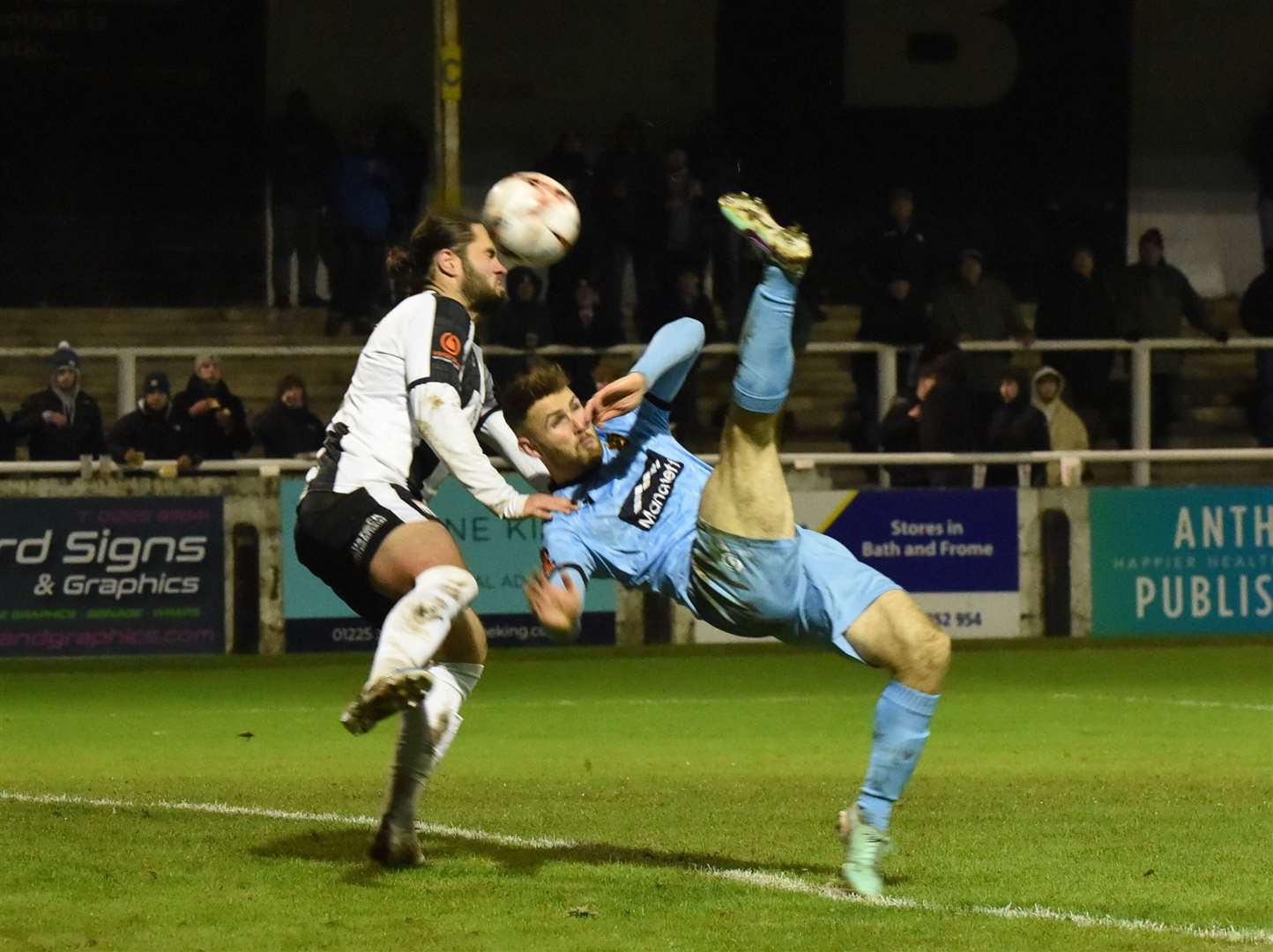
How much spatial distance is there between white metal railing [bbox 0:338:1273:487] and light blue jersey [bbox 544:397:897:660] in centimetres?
915

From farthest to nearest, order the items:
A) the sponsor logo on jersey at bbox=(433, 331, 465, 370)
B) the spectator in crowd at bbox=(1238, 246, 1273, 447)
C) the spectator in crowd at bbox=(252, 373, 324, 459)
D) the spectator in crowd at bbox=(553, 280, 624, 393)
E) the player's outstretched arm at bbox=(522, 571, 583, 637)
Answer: the spectator in crowd at bbox=(1238, 246, 1273, 447) → the spectator in crowd at bbox=(553, 280, 624, 393) → the spectator in crowd at bbox=(252, 373, 324, 459) → the sponsor logo on jersey at bbox=(433, 331, 465, 370) → the player's outstretched arm at bbox=(522, 571, 583, 637)

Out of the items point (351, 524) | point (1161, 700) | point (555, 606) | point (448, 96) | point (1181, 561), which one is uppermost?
point (448, 96)

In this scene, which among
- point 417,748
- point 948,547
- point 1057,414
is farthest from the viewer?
point 1057,414

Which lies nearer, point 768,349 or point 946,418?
point 768,349

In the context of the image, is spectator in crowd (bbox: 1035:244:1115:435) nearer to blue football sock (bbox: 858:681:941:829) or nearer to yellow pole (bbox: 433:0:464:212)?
yellow pole (bbox: 433:0:464:212)

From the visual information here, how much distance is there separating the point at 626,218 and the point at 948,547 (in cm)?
486

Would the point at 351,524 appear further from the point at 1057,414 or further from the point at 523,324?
the point at 1057,414

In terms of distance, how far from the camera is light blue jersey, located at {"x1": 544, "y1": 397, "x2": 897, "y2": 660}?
6727 mm

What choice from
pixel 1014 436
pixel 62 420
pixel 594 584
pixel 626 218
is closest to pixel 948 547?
pixel 1014 436

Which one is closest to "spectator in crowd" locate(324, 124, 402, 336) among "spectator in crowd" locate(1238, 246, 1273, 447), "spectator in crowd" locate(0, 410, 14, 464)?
"spectator in crowd" locate(0, 410, 14, 464)

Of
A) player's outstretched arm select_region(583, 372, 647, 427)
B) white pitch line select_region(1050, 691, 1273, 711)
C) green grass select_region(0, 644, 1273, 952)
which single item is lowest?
white pitch line select_region(1050, 691, 1273, 711)

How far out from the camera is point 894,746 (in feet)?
22.1

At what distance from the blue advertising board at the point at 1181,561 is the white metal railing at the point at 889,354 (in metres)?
0.44

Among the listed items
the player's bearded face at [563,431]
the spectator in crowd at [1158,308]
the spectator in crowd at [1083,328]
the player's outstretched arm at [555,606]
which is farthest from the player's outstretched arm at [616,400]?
the spectator in crowd at [1158,308]
